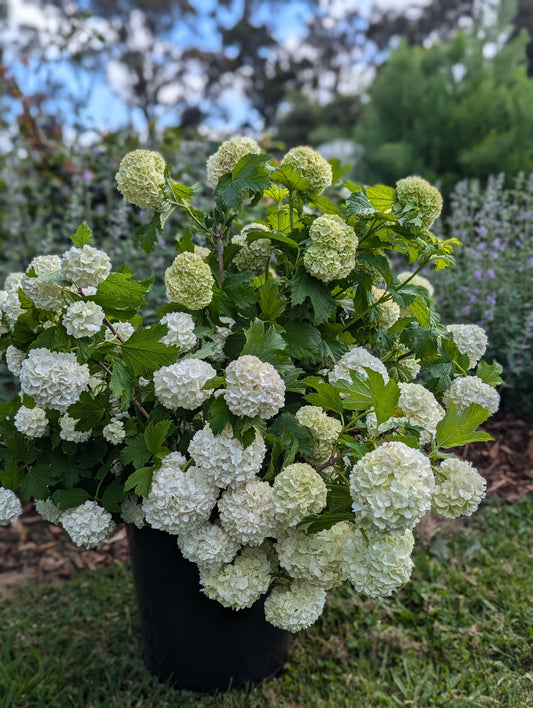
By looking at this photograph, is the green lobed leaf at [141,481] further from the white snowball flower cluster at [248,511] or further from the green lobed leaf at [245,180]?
the green lobed leaf at [245,180]

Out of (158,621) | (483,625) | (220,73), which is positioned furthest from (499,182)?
(220,73)

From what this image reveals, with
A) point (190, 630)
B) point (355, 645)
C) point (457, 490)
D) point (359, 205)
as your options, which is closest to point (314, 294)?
point (359, 205)

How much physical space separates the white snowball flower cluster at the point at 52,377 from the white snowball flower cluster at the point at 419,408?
71 cm

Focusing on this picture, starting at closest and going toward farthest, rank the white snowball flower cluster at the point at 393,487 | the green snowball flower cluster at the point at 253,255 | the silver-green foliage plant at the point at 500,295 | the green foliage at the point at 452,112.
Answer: the white snowball flower cluster at the point at 393,487 → the green snowball flower cluster at the point at 253,255 → the silver-green foliage plant at the point at 500,295 → the green foliage at the point at 452,112

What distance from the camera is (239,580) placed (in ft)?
4.52

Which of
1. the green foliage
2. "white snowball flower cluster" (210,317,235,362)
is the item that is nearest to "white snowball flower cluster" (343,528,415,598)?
"white snowball flower cluster" (210,317,235,362)

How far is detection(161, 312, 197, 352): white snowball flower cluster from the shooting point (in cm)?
134

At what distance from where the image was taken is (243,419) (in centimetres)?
122

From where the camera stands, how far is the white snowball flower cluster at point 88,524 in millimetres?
1435

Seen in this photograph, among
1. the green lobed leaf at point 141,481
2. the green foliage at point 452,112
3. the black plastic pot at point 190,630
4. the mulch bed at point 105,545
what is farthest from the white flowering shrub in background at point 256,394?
the green foliage at point 452,112

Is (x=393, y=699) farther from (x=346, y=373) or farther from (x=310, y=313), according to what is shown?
(x=310, y=313)

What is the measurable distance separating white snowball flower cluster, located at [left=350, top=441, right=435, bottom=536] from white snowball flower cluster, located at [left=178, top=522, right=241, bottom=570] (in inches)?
15.2

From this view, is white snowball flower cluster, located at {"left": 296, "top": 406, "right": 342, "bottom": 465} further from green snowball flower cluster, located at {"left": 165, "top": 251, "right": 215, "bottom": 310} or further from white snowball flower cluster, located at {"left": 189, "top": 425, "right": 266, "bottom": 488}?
green snowball flower cluster, located at {"left": 165, "top": 251, "right": 215, "bottom": 310}

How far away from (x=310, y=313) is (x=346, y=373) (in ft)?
0.61
